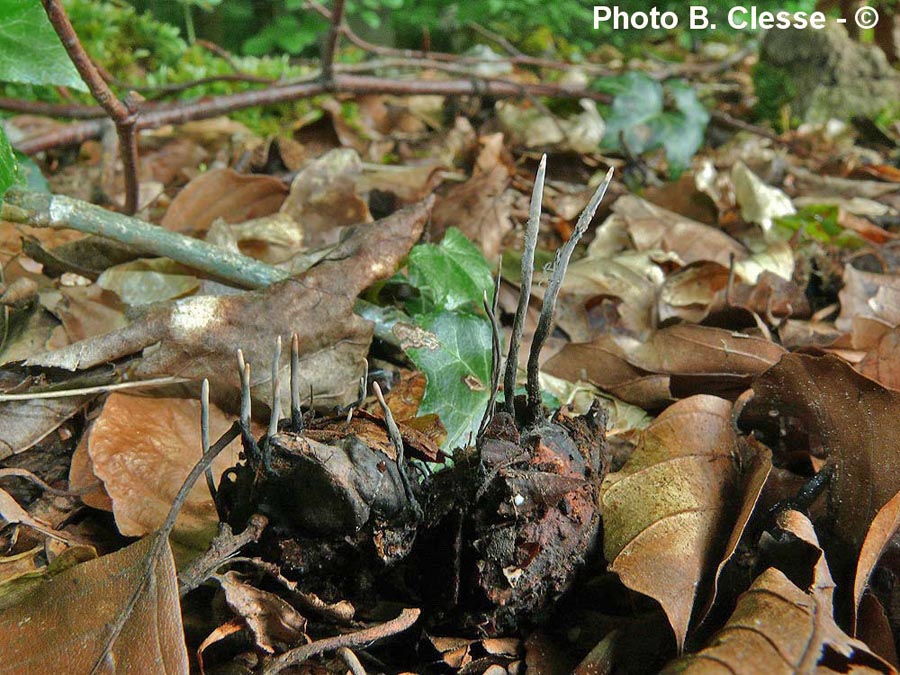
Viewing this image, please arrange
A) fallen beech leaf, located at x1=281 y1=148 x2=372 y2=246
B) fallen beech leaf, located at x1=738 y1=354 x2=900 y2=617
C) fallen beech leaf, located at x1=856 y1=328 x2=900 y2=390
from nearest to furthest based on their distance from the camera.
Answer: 1. fallen beech leaf, located at x1=738 y1=354 x2=900 y2=617
2. fallen beech leaf, located at x1=856 y1=328 x2=900 y2=390
3. fallen beech leaf, located at x1=281 y1=148 x2=372 y2=246

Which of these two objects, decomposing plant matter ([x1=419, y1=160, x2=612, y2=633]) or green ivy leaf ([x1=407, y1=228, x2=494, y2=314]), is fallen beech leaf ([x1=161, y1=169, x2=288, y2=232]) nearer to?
green ivy leaf ([x1=407, y1=228, x2=494, y2=314])

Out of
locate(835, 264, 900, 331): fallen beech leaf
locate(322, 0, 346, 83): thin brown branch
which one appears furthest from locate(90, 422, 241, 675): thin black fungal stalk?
locate(322, 0, 346, 83): thin brown branch

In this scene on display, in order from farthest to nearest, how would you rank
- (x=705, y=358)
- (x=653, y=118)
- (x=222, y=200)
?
(x=653, y=118) < (x=222, y=200) < (x=705, y=358)

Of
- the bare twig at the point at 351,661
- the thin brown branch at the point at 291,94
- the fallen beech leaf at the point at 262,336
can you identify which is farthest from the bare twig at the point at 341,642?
the thin brown branch at the point at 291,94

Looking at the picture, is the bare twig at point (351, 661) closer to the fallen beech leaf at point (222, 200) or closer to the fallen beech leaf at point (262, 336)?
the fallen beech leaf at point (262, 336)

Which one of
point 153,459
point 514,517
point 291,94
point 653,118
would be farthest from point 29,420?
point 653,118

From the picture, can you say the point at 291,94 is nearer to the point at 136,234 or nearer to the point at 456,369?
the point at 136,234

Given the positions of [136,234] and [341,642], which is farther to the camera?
[136,234]
